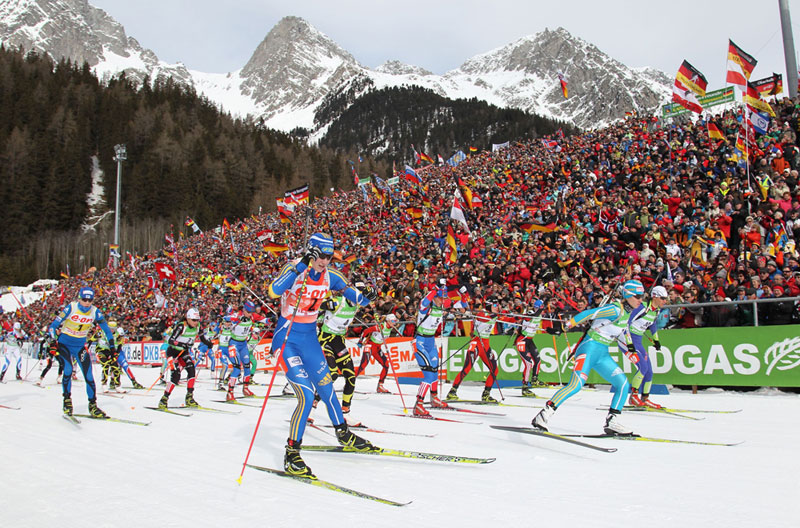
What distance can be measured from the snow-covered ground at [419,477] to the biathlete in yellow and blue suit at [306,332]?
1.94 ft

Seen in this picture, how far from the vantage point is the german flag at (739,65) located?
18.0m

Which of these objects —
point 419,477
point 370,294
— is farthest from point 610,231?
point 419,477

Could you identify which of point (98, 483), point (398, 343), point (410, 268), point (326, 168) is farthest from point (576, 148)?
point (326, 168)

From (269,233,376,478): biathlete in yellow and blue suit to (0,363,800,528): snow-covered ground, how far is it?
0.59 metres

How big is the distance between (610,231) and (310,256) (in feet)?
44.1

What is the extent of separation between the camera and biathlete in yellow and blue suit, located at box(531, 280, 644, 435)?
291 inches

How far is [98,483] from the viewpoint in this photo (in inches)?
215

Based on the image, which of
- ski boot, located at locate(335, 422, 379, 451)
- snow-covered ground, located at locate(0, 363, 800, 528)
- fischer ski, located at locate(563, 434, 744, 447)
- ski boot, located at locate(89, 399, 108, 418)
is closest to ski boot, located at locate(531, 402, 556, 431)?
snow-covered ground, located at locate(0, 363, 800, 528)

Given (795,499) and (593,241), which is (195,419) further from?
(593,241)

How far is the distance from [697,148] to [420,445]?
1603 centimetres

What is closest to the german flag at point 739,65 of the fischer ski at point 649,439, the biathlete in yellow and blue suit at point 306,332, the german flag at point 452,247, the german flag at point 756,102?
the german flag at point 756,102

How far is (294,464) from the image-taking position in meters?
5.55

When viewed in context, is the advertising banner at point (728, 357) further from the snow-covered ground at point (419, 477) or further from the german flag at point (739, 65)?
the german flag at point (739, 65)

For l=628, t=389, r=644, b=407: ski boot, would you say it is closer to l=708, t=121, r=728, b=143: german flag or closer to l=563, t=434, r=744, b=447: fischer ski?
l=563, t=434, r=744, b=447: fischer ski
